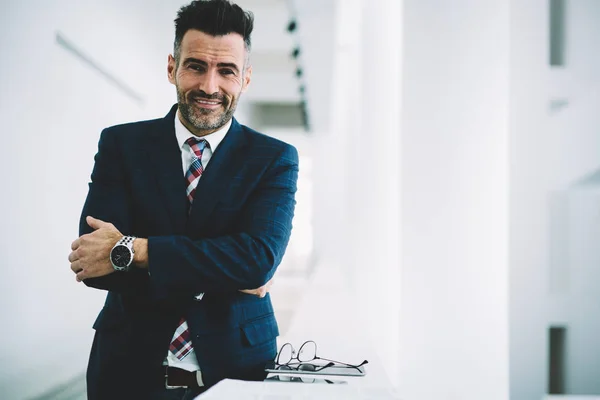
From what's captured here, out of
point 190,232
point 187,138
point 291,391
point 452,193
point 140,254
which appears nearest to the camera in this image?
point 291,391

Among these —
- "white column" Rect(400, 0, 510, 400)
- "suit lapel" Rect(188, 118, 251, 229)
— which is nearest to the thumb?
"suit lapel" Rect(188, 118, 251, 229)

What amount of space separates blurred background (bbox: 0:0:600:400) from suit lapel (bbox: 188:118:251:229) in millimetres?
681

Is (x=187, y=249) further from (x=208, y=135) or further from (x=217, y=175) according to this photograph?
(x=208, y=135)

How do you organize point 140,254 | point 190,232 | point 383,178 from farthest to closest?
point 383,178 → point 190,232 → point 140,254

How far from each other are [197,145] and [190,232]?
29 centimetres

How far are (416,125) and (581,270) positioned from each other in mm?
755

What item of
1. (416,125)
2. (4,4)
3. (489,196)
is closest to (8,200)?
(4,4)

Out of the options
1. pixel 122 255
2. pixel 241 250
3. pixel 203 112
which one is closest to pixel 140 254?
pixel 122 255

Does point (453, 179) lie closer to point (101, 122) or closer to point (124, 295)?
point (124, 295)

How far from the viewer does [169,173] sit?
141cm

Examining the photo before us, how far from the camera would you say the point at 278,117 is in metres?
12.5

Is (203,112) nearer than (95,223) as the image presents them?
No

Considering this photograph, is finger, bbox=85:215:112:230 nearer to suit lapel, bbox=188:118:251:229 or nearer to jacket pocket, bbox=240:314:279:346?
suit lapel, bbox=188:118:251:229

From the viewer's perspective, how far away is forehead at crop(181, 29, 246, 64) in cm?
146
